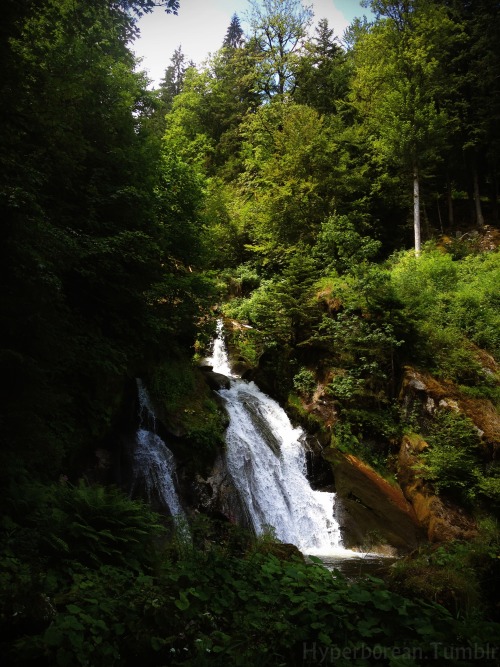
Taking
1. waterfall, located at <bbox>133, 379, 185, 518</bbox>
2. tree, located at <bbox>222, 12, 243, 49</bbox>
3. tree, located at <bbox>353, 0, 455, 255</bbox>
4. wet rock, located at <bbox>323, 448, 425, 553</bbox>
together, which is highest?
tree, located at <bbox>222, 12, 243, 49</bbox>

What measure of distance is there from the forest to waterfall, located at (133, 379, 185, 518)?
350 millimetres

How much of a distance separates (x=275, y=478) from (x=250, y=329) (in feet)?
23.6

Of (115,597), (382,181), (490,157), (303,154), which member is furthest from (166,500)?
(490,157)

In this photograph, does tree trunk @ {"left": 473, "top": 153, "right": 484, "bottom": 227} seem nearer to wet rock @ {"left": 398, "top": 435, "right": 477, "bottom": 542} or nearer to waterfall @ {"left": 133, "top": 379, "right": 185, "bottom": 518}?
wet rock @ {"left": 398, "top": 435, "right": 477, "bottom": 542}

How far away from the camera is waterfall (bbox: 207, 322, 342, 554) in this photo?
10828 millimetres

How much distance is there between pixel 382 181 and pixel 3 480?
22405 millimetres

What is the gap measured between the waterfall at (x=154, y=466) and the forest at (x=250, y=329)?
35 cm

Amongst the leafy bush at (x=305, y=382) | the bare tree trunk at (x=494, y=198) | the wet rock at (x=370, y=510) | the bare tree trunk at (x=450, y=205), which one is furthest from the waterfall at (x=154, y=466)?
the bare tree trunk at (x=494, y=198)

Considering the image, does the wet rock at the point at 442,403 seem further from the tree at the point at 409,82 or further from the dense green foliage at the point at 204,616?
the dense green foliage at the point at 204,616

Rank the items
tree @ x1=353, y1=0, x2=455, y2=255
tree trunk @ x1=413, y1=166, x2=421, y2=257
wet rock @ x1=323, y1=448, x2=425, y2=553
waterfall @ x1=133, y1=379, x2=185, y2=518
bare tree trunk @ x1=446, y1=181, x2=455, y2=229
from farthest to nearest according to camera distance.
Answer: bare tree trunk @ x1=446, y1=181, x2=455, y2=229 < tree @ x1=353, y1=0, x2=455, y2=255 < tree trunk @ x1=413, y1=166, x2=421, y2=257 < wet rock @ x1=323, y1=448, x2=425, y2=553 < waterfall @ x1=133, y1=379, x2=185, y2=518

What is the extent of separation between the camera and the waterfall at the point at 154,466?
31.2ft

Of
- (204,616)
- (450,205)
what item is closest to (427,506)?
(204,616)

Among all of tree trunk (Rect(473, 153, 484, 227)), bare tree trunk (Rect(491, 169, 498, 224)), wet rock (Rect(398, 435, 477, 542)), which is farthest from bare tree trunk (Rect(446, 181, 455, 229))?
wet rock (Rect(398, 435, 477, 542))

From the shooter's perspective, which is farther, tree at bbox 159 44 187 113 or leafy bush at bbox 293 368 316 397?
tree at bbox 159 44 187 113
